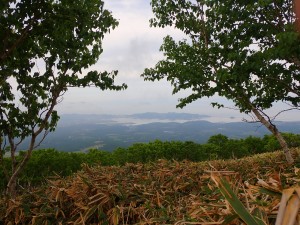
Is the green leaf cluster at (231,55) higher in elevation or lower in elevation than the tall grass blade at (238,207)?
higher

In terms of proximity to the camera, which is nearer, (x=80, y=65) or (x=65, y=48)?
(x=65, y=48)

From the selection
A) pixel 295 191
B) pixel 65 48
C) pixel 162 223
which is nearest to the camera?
pixel 295 191

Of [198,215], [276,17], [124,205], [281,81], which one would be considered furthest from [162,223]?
[276,17]

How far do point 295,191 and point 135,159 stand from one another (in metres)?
19.2

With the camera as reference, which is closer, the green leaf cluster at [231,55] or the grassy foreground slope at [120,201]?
the grassy foreground slope at [120,201]

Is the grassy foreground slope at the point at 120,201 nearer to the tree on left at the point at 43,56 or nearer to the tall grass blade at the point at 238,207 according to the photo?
the tall grass blade at the point at 238,207

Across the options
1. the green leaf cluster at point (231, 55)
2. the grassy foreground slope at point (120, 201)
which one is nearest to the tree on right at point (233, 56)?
the green leaf cluster at point (231, 55)

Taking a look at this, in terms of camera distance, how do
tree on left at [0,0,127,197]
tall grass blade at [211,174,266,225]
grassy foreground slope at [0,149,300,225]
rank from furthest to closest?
tree on left at [0,0,127,197]
grassy foreground slope at [0,149,300,225]
tall grass blade at [211,174,266,225]

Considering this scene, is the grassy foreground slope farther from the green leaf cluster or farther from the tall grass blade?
the green leaf cluster

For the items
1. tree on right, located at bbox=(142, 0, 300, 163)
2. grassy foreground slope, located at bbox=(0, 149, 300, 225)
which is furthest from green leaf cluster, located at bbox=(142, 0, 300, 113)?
grassy foreground slope, located at bbox=(0, 149, 300, 225)

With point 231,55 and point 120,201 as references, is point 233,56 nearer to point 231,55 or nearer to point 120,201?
point 231,55

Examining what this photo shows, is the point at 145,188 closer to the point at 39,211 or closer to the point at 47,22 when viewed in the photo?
the point at 39,211

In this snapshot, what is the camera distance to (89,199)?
178 centimetres

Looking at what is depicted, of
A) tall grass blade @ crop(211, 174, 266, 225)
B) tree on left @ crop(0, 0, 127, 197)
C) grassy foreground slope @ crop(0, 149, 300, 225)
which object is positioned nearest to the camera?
tall grass blade @ crop(211, 174, 266, 225)
